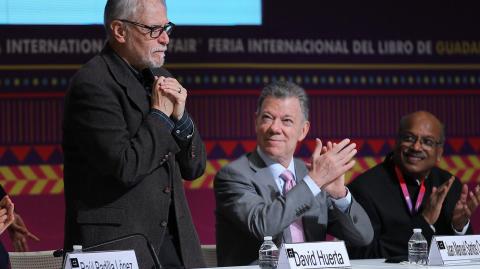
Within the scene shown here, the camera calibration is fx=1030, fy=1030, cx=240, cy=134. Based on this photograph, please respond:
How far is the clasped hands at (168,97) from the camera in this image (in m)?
2.93

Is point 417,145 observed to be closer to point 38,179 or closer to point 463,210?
point 463,210

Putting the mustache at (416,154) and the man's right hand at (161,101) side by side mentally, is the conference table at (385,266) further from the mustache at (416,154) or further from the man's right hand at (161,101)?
the mustache at (416,154)

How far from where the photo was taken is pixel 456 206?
426 cm

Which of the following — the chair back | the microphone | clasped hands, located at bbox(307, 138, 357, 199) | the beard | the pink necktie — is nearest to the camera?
the microphone

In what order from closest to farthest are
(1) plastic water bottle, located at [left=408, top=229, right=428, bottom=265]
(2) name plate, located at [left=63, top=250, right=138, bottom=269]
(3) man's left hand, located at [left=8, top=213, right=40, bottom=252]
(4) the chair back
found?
(2) name plate, located at [left=63, top=250, right=138, bottom=269] < (1) plastic water bottle, located at [left=408, top=229, right=428, bottom=265] < (4) the chair back < (3) man's left hand, located at [left=8, top=213, right=40, bottom=252]

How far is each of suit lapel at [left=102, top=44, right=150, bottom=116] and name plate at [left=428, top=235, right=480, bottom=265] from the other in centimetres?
98

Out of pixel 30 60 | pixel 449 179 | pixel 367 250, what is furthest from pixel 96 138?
pixel 30 60

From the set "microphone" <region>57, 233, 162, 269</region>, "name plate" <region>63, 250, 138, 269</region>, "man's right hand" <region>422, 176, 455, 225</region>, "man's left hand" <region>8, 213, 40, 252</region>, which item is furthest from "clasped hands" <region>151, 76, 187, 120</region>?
"man's left hand" <region>8, 213, 40, 252</region>

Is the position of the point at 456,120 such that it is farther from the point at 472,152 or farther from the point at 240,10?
the point at 240,10

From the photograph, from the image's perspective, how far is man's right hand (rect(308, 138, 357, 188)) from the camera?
3449mm

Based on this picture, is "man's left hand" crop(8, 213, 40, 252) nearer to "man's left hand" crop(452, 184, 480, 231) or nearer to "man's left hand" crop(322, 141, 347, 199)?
"man's left hand" crop(322, 141, 347, 199)

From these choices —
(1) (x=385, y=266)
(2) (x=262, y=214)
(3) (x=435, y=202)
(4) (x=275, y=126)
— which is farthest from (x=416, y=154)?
(1) (x=385, y=266)

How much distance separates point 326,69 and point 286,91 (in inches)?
67.8

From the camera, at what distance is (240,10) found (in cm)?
530
